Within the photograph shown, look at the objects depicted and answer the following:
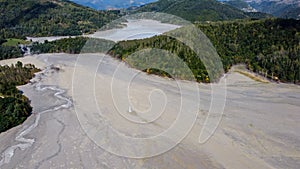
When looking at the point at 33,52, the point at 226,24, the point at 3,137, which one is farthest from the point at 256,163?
the point at 33,52

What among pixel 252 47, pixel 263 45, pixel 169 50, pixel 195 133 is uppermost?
pixel 263 45

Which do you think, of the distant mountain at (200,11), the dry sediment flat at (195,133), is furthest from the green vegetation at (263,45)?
the distant mountain at (200,11)

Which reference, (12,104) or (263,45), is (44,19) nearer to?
(263,45)

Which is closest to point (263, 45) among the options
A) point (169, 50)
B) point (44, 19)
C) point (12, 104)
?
point (169, 50)

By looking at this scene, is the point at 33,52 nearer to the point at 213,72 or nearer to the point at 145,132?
the point at 213,72

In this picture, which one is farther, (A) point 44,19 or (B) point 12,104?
(A) point 44,19

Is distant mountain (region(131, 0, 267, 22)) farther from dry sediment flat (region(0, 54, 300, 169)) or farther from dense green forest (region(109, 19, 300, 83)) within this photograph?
dry sediment flat (region(0, 54, 300, 169))
